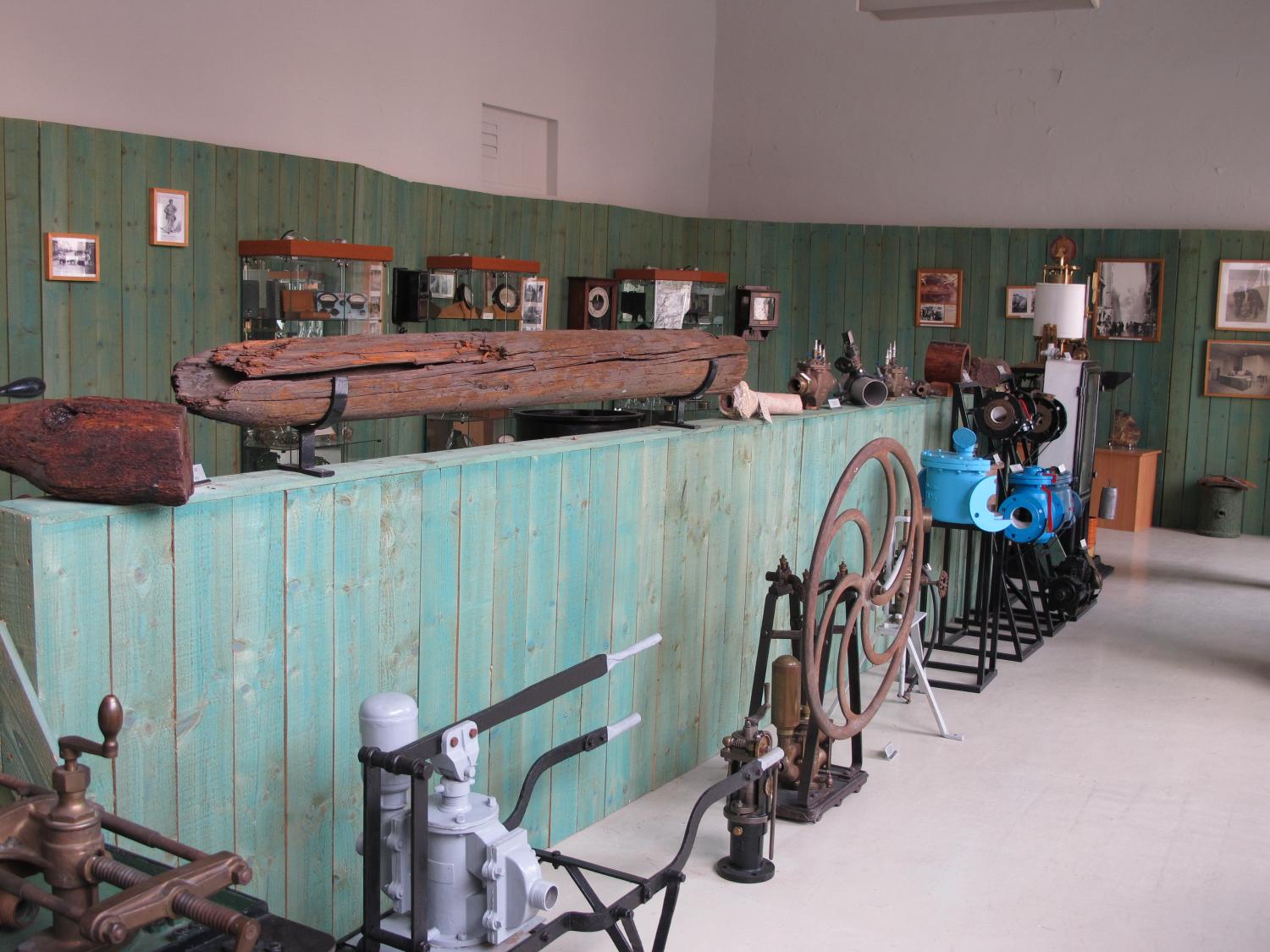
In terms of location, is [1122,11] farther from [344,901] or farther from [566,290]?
[344,901]

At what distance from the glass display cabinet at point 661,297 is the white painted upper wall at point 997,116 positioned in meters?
2.02

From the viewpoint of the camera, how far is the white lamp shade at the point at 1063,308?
7.40 metres

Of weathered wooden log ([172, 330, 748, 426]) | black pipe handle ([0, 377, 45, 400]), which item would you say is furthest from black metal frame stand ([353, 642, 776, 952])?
black pipe handle ([0, 377, 45, 400])

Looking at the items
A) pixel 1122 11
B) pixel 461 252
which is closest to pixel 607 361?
pixel 461 252

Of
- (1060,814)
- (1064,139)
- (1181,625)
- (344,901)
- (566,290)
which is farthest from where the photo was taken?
(1064,139)

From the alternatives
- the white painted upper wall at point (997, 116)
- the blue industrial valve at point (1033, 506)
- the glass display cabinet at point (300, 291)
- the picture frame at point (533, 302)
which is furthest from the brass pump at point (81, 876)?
the white painted upper wall at point (997, 116)

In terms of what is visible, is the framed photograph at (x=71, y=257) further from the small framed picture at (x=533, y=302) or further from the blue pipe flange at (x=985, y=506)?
the blue pipe flange at (x=985, y=506)

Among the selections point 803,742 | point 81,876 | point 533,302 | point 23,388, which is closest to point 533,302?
point 533,302

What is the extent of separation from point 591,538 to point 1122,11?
30.5ft

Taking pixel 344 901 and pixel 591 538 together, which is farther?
pixel 591 538

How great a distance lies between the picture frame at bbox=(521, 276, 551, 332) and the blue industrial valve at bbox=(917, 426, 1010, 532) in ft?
14.1

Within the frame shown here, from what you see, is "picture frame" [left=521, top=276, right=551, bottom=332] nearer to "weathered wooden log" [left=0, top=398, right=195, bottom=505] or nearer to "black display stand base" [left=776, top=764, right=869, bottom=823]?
"black display stand base" [left=776, top=764, right=869, bottom=823]

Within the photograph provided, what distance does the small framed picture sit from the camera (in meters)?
9.23

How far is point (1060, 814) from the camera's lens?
4.21 meters
